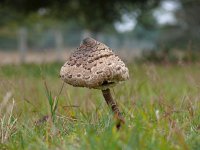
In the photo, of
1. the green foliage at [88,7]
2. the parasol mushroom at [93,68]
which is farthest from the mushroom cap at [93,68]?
the green foliage at [88,7]

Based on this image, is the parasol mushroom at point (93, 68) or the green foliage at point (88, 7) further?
the green foliage at point (88, 7)

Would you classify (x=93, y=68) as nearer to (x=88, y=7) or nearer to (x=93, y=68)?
(x=93, y=68)

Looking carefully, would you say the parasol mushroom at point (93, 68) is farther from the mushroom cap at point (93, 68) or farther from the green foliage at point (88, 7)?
the green foliage at point (88, 7)

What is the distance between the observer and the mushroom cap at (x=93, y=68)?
2074mm

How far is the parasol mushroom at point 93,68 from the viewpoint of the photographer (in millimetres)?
2074

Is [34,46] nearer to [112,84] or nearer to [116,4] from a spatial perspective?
[116,4]

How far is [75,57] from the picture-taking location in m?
2.19

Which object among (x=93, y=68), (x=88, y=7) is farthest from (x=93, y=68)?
(x=88, y=7)

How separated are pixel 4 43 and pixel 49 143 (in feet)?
154

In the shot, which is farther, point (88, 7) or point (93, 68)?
point (88, 7)

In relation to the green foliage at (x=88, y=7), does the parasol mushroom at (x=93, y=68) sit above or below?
below

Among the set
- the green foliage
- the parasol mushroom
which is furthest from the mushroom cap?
the green foliage

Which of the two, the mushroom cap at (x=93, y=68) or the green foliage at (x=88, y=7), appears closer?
the mushroom cap at (x=93, y=68)

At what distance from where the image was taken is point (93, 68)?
6.83 ft
